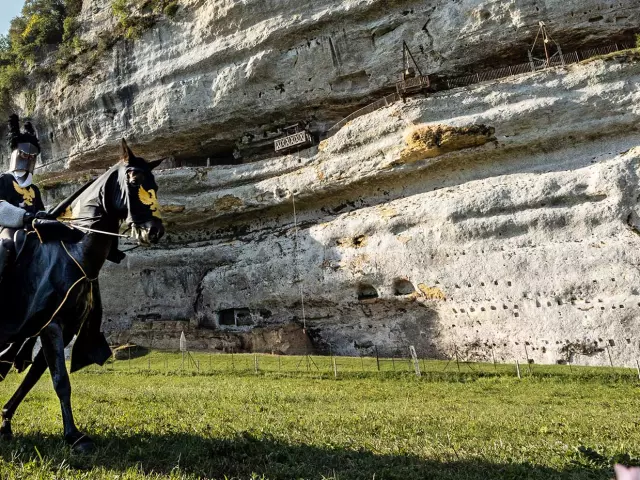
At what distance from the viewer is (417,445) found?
507cm

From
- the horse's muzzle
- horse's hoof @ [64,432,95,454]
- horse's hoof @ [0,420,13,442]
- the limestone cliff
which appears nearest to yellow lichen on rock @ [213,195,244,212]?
the limestone cliff

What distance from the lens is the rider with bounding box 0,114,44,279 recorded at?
5871mm

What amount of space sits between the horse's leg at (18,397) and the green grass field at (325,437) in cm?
20

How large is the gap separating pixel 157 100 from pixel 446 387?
2805 cm

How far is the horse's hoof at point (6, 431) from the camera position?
5.37 m

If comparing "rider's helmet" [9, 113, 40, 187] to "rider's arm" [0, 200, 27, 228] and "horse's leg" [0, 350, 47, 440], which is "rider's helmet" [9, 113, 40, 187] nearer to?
"rider's arm" [0, 200, 27, 228]

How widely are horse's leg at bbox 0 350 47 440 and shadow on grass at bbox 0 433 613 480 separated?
485 millimetres

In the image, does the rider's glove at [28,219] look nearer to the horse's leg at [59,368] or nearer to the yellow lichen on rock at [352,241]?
the horse's leg at [59,368]

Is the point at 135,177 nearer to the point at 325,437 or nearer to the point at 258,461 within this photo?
the point at 258,461

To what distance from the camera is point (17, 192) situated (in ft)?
21.3

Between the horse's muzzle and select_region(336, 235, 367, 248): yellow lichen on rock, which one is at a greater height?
the horse's muzzle

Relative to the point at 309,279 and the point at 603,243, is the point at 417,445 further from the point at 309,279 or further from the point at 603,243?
the point at 309,279

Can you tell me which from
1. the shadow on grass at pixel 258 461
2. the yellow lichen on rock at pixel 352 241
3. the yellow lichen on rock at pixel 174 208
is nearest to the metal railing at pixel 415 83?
the yellow lichen on rock at pixel 352 241

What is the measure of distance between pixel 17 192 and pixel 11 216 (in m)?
0.73
